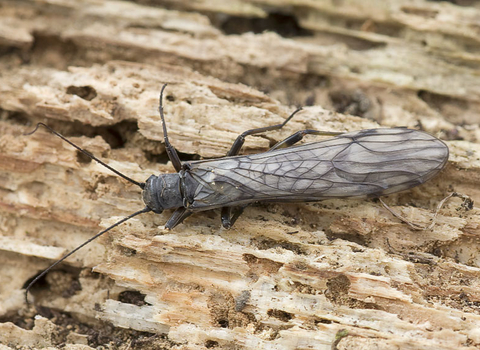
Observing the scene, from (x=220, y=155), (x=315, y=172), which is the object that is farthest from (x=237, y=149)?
(x=315, y=172)

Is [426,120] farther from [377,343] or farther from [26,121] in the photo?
[26,121]

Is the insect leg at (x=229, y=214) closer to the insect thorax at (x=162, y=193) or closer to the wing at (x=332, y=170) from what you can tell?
the wing at (x=332, y=170)

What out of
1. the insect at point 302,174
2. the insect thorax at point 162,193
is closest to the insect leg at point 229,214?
the insect at point 302,174

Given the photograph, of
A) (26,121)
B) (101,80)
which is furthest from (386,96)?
(26,121)

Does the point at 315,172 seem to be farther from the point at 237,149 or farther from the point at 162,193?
the point at 162,193

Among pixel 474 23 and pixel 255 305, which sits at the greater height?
pixel 474 23

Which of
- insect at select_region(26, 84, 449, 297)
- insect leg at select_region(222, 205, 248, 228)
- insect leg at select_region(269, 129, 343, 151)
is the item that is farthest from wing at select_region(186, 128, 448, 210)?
insect leg at select_region(269, 129, 343, 151)

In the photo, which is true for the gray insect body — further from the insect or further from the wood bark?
the wood bark

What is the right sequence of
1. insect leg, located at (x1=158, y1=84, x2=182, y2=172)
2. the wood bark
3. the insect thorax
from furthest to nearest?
insect leg, located at (x1=158, y1=84, x2=182, y2=172)
the insect thorax
the wood bark
